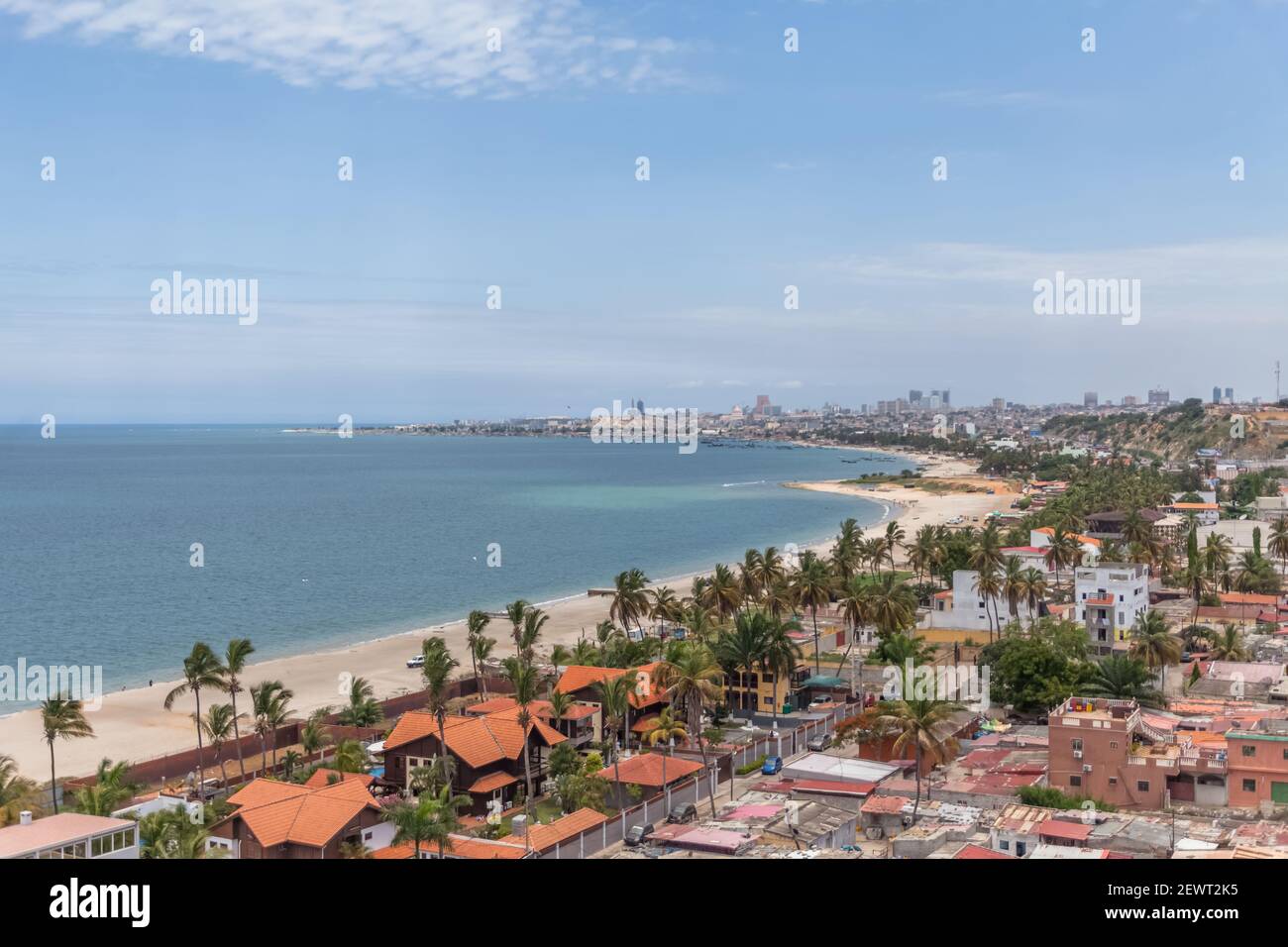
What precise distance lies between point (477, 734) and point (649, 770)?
4824 millimetres

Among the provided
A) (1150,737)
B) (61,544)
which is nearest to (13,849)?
(1150,737)

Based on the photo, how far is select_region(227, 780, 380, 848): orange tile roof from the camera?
78.9 ft

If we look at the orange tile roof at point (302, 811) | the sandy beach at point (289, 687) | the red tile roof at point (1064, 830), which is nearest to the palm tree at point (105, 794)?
the orange tile roof at point (302, 811)

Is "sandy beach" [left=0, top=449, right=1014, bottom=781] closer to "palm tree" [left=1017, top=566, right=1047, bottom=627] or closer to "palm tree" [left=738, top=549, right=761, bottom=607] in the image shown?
"palm tree" [left=738, top=549, right=761, bottom=607]

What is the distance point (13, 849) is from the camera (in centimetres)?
1889

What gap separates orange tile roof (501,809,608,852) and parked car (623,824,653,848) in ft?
2.43

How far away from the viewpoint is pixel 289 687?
4700cm

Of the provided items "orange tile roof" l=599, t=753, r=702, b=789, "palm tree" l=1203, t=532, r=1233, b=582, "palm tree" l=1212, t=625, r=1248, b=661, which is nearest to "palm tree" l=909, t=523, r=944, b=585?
"palm tree" l=1203, t=532, r=1233, b=582

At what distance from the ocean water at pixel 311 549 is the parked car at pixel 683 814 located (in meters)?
30.0

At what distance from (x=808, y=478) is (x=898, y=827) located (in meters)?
166

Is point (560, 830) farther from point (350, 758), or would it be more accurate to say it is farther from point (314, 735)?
point (314, 735)

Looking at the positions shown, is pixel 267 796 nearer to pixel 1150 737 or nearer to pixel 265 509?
pixel 1150 737

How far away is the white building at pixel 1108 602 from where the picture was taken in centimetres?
4747
